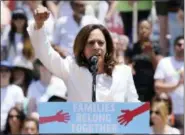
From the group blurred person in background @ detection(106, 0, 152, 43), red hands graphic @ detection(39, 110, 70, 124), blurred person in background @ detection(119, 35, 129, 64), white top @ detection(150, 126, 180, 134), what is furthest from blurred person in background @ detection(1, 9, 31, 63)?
red hands graphic @ detection(39, 110, 70, 124)

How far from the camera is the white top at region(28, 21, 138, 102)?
16.0ft

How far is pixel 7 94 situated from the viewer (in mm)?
9008

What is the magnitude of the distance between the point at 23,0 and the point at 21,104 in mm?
2464

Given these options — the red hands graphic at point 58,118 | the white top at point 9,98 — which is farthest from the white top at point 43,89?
the red hands graphic at point 58,118

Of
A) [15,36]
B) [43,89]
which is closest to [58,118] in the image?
[43,89]

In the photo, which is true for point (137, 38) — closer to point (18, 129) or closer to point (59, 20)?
point (59, 20)

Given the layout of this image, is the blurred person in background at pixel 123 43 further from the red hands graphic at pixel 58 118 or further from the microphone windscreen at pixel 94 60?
the red hands graphic at pixel 58 118

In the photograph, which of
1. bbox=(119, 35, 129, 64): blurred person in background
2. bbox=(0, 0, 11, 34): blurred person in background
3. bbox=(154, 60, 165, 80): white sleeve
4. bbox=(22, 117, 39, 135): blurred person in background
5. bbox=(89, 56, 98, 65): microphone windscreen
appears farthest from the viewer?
bbox=(119, 35, 129, 64): blurred person in background

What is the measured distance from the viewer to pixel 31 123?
8.28 metres

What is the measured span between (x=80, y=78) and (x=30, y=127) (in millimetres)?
3462

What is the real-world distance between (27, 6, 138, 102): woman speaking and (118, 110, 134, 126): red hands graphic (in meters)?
0.41

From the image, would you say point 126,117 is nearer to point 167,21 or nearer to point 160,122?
point 160,122

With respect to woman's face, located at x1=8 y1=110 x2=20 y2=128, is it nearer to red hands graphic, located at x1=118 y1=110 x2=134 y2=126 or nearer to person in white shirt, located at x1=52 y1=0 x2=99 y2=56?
person in white shirt, located at x1=52 y1=0 x2=99 y2=56

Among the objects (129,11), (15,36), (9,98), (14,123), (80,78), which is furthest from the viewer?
(129,11)
